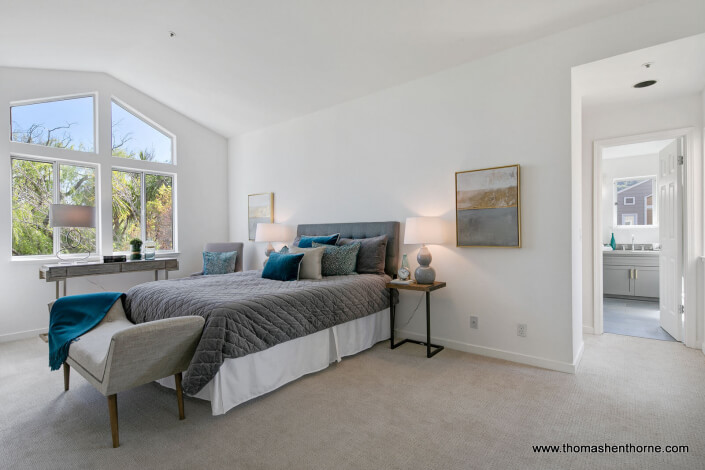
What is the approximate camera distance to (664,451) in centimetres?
183

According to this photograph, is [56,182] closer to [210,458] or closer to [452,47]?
[210,458]

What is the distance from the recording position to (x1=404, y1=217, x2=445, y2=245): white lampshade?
3.32 metres

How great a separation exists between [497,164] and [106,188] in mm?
4766

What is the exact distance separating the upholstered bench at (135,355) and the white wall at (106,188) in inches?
103

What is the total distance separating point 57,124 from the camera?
4.42 metres

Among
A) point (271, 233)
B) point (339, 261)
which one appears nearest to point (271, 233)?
point (271, 233)

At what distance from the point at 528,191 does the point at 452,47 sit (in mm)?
1440

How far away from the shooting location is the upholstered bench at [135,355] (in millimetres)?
1880

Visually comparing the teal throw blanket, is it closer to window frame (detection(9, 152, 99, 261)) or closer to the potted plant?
the potted plant

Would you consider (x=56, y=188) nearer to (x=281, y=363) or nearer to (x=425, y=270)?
(x=281, y=363)

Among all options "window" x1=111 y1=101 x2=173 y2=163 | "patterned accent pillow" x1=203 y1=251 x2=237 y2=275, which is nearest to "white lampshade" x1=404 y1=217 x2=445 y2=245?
"patterned accent pillow" x1=203 y1=251 x2=237 y2=275

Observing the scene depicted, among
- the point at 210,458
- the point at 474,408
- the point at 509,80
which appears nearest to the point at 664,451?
the point at 474,408

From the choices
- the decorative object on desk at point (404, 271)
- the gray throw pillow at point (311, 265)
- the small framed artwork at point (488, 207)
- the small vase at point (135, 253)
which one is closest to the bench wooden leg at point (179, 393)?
the gray throw pillow at point (311, 265)

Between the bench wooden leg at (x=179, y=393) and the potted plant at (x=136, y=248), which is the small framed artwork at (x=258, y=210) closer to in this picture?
the potted plant at (x=136, y=248)
